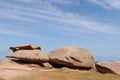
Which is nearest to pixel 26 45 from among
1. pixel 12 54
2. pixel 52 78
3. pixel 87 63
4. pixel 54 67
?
pixel 12 54

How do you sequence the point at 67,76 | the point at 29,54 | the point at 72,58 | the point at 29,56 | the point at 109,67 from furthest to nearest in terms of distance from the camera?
the point at 29,54, the point at 29,56, the point at 72,58, the point at 109,67, the point at 67,76

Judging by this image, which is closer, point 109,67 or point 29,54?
point 109,67

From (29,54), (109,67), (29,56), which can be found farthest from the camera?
(29,54)

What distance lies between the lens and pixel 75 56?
132ft

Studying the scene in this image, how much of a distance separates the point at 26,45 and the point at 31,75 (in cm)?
1061

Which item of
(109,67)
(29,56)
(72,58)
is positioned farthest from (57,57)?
(109,67)

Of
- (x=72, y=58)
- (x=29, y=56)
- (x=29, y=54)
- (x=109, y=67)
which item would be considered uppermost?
(x=29, y=54)

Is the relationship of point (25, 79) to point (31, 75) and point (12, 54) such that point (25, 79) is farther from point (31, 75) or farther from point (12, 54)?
point (12, 54)

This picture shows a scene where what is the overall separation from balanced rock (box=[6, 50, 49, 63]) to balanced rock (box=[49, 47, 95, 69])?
5.12 feet

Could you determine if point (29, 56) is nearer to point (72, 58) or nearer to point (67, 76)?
point (72, 58)

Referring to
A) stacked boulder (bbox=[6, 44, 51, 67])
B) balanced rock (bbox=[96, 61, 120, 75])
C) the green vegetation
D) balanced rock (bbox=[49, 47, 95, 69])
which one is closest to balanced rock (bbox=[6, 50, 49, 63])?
stacked boulder (bbox=[6, 44, 51, 67])

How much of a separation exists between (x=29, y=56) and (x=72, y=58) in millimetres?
5784

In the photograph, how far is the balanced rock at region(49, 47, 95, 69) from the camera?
40156mm

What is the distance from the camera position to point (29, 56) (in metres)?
40.3
